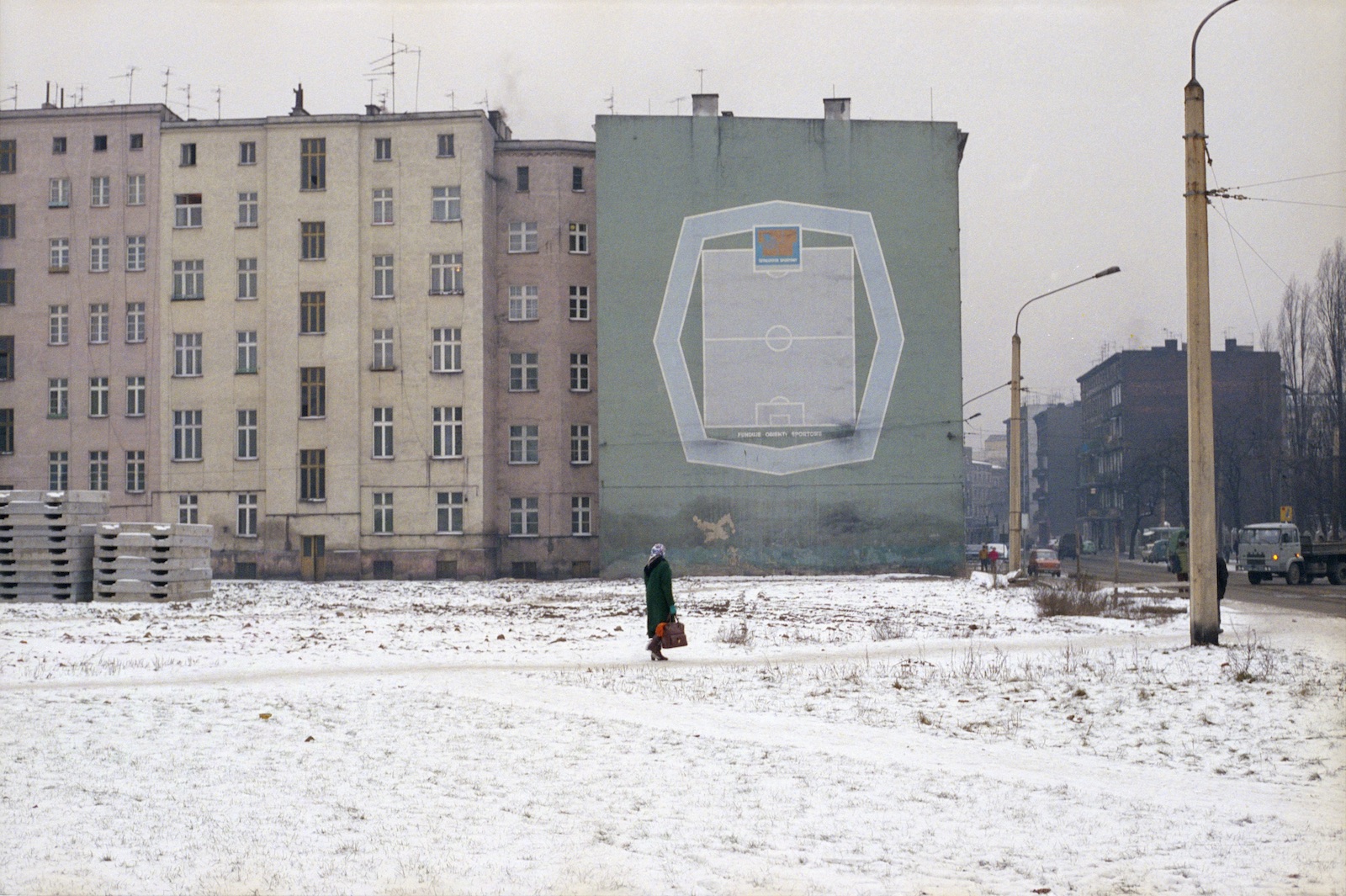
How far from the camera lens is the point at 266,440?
5331 cm

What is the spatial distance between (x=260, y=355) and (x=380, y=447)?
6402mm

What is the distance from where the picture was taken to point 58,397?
54.8 metres

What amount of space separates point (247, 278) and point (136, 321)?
16.9ft

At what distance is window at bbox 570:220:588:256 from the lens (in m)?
55.4

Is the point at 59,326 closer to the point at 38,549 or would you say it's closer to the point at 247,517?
the point at 247,517

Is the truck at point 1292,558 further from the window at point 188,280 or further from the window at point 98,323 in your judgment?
the window at point 98,323

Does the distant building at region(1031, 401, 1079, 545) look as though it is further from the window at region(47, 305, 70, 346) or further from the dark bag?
Answer: the dark bag

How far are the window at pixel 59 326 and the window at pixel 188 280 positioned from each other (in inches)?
190

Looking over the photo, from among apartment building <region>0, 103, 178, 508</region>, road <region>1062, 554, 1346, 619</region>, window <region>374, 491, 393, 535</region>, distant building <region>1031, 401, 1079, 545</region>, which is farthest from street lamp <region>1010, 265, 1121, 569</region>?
distant building <region>1031, 401, 1079, 545</region>

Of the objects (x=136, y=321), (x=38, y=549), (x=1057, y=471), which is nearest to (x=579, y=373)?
(x=136, y=321)

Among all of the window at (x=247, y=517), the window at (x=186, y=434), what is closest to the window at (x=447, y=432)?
the window at (x=247, y=517)

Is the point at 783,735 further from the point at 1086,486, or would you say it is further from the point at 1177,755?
the point at 1086,486

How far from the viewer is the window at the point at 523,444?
179ft

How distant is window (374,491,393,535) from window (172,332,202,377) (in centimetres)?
970
